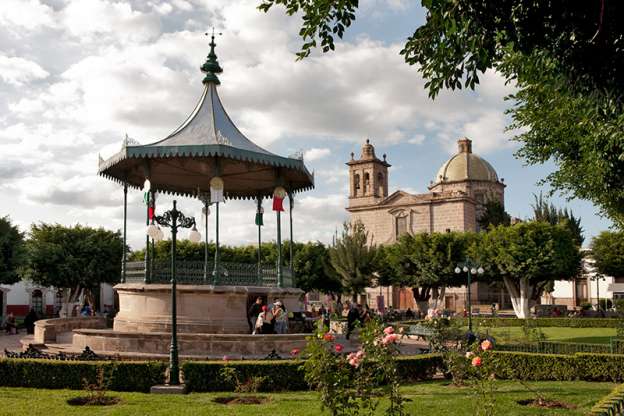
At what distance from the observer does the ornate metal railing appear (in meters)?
15.2

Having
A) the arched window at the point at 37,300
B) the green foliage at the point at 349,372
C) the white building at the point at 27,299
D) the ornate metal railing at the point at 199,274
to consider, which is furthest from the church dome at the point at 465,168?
the green foliage at the point at 349,372

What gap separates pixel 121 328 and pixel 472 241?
27.6 meters

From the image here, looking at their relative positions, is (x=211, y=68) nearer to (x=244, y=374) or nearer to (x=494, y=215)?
(x=244, y=374)

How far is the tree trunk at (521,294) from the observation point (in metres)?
34.5

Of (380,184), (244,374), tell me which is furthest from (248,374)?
(380,184)

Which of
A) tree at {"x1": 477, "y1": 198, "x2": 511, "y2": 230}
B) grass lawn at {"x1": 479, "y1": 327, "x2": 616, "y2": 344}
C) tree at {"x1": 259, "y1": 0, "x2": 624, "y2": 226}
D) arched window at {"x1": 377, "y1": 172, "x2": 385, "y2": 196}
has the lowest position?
grass lawn at {"x1": 479, "y1": 327, "x2": 616, "y2": 344}

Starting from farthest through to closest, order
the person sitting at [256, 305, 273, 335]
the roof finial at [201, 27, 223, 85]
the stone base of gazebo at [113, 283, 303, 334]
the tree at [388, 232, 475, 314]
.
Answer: the tree at [388, 232, 475, 314] → the roof finial at [201, 27, 223, 85] → the stone base of gazebo at [113, 283, 303, 334] → the person sitting at [256, 305, 273, 335]

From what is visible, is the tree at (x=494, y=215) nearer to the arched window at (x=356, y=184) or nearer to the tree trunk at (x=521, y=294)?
the arched window at (x=356, y=184)

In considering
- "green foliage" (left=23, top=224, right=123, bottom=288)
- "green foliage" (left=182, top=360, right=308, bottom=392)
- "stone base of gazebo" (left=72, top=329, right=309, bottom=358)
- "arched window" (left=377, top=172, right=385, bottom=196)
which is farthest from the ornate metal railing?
"arched window" (left=377, top=172, right=385, bottom=196)

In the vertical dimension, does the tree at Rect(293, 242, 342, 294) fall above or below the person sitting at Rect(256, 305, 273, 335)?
above

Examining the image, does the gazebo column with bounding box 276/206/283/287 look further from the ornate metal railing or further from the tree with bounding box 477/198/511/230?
the tree with bounding box 477/198/511/230

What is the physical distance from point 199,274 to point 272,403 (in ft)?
20.3

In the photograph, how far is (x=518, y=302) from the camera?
35.8 meters

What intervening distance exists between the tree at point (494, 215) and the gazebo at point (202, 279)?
36.5 metres
